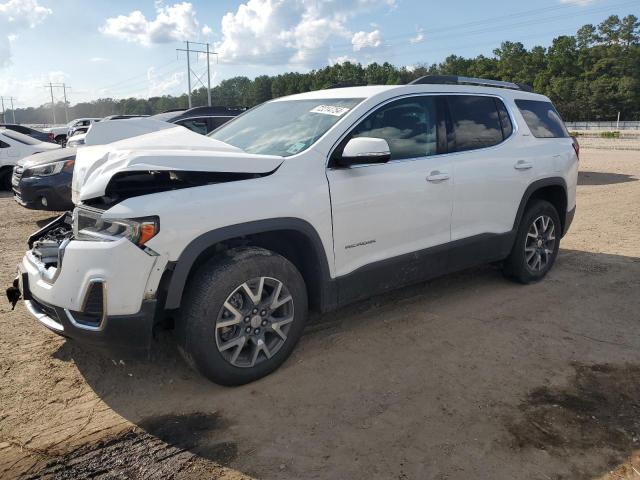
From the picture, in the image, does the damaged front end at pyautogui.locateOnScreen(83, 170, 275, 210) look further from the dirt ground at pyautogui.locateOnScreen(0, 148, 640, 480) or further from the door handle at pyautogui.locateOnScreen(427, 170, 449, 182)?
the door handle at pyautogui.locateOnScreen(427, 170, 449, 182)

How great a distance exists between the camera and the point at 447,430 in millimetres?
2881

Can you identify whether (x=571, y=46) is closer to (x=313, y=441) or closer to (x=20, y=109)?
(x=313, y=441)

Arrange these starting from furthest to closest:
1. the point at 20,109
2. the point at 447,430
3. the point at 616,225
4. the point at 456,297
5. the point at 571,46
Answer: the point at 20,109
the point at 571,46
the point at 616,225
the point at 456,297
the point at 447,430

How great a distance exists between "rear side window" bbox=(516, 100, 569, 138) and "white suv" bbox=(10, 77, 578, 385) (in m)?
0.40

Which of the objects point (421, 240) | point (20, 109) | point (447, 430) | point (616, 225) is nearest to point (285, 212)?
point (421, 240)

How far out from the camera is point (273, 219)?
3.24 metres

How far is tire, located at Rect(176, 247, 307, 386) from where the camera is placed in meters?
3.05

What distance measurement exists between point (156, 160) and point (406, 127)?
2017mm

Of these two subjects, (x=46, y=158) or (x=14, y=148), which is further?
(x=14, y=148)

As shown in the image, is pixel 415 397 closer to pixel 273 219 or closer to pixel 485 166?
pixel 273 219

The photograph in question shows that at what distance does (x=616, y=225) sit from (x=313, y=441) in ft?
23.3

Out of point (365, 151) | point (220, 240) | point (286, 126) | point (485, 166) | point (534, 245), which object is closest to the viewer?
point (220, 240)

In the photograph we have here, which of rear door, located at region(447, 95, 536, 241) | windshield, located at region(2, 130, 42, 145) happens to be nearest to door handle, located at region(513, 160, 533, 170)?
rear door, located at region(447, 95, 536, 241)

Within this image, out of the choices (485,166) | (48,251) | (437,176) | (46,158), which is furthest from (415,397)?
(46,158)
